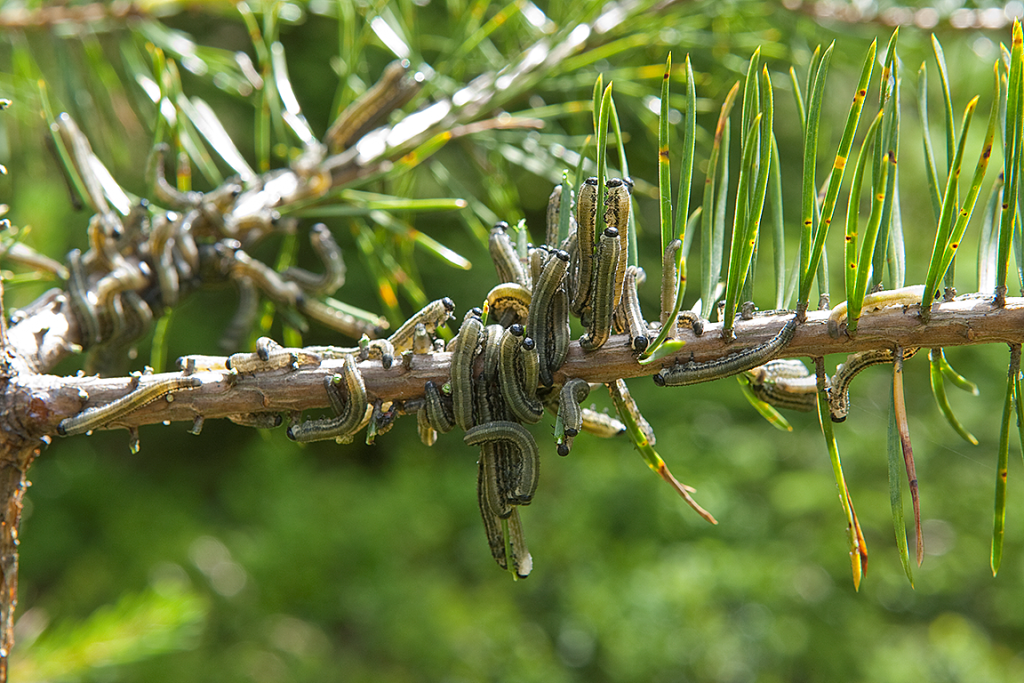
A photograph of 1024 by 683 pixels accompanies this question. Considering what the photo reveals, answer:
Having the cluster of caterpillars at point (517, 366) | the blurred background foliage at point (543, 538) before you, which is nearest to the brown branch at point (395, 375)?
the cluster of caterpillars at point (517, 366)

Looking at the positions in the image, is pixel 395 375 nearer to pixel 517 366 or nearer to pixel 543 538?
pixel 517 366

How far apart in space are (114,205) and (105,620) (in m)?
0.43

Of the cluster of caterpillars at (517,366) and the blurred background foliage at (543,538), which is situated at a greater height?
the cluster of caterpillars at (517,366)

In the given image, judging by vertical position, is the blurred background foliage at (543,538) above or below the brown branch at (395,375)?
below

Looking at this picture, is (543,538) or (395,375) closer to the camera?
(395,375)

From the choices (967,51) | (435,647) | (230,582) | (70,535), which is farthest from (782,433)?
(70,535)

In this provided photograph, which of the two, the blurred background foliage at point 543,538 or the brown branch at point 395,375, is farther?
the blurred background foliage at point 543,538

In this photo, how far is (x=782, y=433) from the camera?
77.6 inches

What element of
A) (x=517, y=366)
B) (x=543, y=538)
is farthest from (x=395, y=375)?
(x=543, y=538)

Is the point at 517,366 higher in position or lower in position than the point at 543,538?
higher

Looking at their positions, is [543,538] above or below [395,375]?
below

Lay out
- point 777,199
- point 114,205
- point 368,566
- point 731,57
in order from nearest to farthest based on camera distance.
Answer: point 777,199, point 114,205, point 731,57, point 368,566

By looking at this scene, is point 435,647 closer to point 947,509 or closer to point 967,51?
point 947,509

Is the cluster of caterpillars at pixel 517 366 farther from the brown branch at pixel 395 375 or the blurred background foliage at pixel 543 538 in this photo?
the blurred background foliage at pixel 543 538
